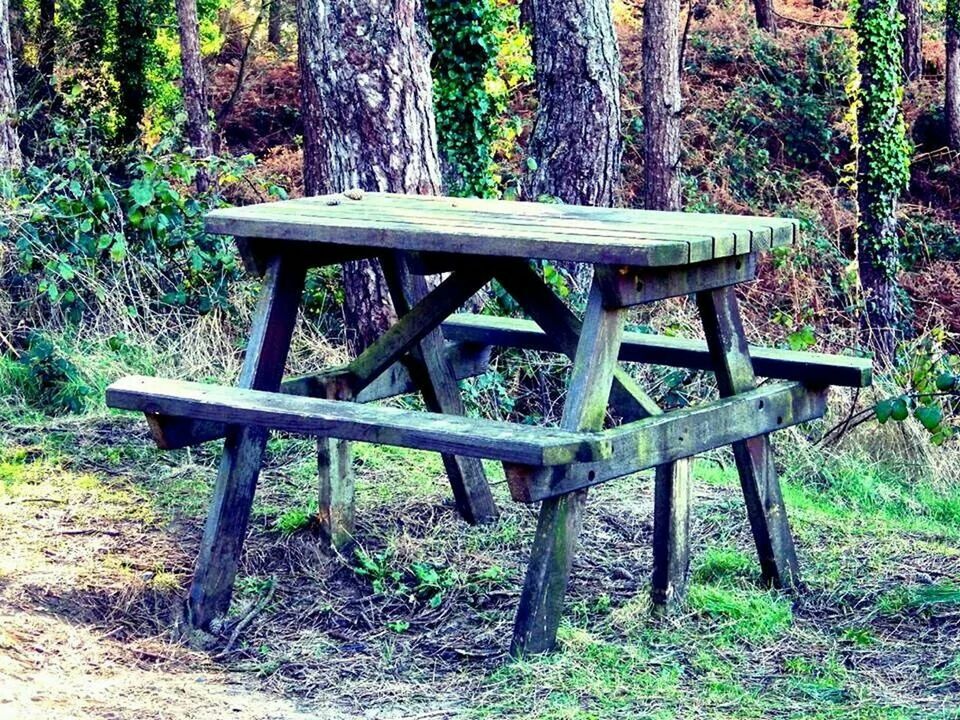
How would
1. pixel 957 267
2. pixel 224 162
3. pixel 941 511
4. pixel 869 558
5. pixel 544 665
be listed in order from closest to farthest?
pixel 544 665, pixel 869 558, pixel 941 511, pixel 224 162, pixel 957 267

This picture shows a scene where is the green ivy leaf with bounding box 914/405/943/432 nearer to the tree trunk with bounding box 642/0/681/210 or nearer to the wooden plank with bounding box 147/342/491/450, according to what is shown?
the wooden plank with bounding box 147/342/491/450

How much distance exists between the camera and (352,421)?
162 inches

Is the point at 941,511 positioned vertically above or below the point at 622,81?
below

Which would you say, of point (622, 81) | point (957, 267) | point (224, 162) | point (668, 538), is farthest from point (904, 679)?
point (622, 81)

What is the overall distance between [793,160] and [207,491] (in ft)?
58.9

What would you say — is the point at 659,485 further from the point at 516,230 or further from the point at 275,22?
the point at 275,22

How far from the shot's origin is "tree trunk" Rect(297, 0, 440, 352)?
23.3 ft

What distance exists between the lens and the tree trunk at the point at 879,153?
17.8 m

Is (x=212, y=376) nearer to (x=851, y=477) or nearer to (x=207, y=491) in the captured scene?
(x=207, y=491)

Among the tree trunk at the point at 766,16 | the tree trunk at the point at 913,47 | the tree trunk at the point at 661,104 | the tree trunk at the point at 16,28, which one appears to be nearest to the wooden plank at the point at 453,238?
the tree trunk at the point at 661,104

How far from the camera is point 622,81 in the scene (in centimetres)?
2173

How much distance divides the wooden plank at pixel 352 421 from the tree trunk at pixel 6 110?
5.48 m

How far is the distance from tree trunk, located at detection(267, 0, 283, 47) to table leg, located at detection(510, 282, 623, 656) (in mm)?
21944

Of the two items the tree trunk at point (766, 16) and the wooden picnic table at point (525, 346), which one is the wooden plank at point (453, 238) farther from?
the tree trunk at point (766, 16)
